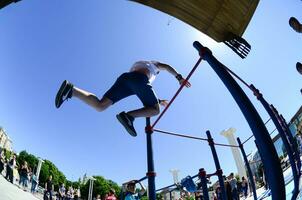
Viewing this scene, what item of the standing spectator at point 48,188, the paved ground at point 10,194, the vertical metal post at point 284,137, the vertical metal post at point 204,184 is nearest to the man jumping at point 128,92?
the vertical metal post at point 284,137

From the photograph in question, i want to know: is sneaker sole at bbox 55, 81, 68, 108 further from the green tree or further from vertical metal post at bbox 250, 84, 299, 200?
the green tree

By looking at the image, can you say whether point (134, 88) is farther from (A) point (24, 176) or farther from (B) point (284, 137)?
(A) point (24, 176)

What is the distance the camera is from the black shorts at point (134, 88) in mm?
2887

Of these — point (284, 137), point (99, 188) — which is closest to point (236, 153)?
point (284, 137)

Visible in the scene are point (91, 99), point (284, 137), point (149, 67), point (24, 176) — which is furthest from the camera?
point (24, 176)

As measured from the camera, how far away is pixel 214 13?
14.7ft

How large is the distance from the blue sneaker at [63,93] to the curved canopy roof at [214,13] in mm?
2468

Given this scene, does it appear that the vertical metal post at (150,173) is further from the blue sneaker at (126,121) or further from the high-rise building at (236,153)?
the high-rise building at (236,153)

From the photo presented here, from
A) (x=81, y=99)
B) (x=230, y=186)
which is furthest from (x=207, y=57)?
(x=230, y=186)

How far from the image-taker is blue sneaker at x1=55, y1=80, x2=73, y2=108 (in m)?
2.84

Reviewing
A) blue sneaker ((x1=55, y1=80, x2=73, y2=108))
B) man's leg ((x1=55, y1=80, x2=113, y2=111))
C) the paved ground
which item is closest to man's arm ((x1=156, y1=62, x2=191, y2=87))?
man's leg ((x1=55, y1=80, x2=113, y2=111))

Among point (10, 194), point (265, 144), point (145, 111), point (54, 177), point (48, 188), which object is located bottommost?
point (265, 144)

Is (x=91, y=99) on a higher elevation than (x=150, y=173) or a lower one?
higher

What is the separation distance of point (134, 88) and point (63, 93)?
2.51 feet
